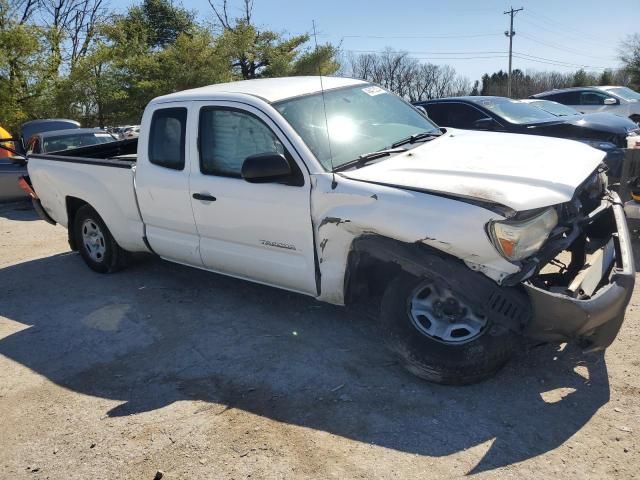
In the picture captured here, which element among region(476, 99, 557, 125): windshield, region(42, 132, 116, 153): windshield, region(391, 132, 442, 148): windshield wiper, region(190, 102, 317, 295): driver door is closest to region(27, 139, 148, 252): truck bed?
region(190, 102, 317, 295): driver door

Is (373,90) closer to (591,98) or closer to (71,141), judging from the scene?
(71,141)

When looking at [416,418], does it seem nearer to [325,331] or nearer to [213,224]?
[325,331]

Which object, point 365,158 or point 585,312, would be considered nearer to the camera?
point 585,312

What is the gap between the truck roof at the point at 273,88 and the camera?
14.1ft

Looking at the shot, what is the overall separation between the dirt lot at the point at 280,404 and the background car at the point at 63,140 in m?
6.26

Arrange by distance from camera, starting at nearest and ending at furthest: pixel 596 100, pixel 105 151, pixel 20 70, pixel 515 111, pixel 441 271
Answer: pixel 441 271 → pixel 105 151 → pixel 515 111 → pixel 596 100 → pixel 20 70

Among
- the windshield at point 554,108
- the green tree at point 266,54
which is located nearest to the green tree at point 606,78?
the green tree at point 266,54

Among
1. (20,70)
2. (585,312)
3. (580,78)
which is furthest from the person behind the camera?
(580,78)

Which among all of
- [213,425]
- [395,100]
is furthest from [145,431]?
[395,100]

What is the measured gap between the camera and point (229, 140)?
437 centimetres

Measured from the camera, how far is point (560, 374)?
346 cm

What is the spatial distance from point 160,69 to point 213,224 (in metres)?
20.9

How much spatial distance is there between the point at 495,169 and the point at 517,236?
1.83 feet

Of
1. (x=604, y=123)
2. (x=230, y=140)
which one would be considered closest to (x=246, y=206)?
(x=230, y=140)
